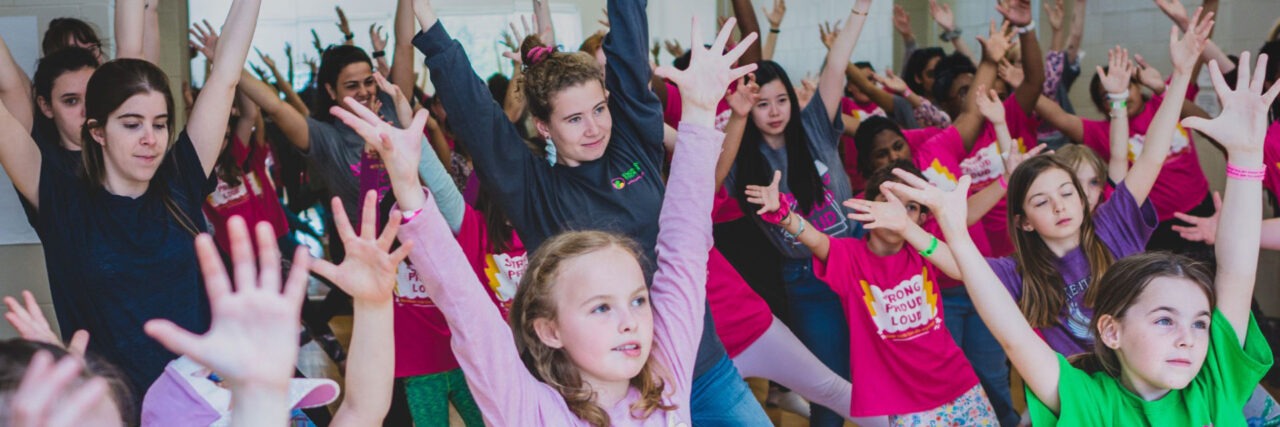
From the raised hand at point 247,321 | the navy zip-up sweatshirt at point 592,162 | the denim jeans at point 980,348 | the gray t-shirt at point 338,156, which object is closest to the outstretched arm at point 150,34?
the gray t-shirt at point 338,156

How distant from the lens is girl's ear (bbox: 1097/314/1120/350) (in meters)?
2.32

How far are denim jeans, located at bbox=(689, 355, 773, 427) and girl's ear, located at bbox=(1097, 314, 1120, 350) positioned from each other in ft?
2.23

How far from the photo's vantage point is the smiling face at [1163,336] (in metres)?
2.22

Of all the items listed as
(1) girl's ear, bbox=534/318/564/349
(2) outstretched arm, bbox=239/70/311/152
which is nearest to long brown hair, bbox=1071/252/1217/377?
(1) girl's ear, bbox=534/318/564/349

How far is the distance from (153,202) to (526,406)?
109cm

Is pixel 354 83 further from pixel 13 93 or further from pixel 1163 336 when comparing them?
pixel 1163 336

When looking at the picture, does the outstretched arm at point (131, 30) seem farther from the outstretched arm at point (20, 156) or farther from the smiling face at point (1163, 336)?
the smiling face at point (1163, 336)

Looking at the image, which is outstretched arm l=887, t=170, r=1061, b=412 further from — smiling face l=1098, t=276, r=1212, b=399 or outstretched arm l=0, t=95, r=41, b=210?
outstretched arm l=0, t=95, r=41, b=210

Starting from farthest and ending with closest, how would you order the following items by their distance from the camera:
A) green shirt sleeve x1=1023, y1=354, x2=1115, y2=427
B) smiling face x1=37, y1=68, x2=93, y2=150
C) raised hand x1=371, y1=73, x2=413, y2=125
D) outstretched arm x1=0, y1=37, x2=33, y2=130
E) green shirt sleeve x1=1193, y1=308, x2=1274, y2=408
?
raised hand x1=371, y1=73, x2=413, y2=125 → smiling face x1=37, y1=68, x2=93, y2=150 → outstretched arm x1=0, y1=37, x2=33, y2=130 → green shirt sleeve x1=1193, y1=308, x2=1274, y2=408 → green shirt sleeve x1=1023, y1=354, x2=1115, y2=427

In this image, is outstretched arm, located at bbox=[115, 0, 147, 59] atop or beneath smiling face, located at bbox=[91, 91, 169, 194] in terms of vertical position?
atop

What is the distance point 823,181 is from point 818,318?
41 cm

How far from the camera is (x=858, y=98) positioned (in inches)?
246

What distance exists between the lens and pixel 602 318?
2.04 metres

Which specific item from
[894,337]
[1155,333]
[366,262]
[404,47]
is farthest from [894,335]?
[366,262]
